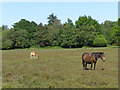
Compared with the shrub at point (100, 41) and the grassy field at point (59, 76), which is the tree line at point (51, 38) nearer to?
the shrub at point (100, 41)

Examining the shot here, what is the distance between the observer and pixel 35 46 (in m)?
87.1

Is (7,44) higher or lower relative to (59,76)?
higher

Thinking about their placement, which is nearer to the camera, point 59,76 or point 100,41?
point 59,76

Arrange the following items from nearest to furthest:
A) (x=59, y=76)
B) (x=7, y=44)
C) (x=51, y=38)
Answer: (x=59, y=76) → (x=7, y=44) → (x=51, y=38)

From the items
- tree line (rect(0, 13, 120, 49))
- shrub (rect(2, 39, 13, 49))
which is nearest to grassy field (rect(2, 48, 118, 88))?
shrub (rect(2, 39, 13, 49))

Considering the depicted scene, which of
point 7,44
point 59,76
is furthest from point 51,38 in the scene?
point 59,76

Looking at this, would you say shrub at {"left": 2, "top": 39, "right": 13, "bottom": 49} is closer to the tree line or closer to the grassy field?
the tree line

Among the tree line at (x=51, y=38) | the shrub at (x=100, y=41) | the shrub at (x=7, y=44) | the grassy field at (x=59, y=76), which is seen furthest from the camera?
the tree line at (x=51, y=38)

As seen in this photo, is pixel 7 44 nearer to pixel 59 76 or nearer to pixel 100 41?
pixel 100 41

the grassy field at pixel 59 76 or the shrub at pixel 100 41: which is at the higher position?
the shrub at pixel 100 41

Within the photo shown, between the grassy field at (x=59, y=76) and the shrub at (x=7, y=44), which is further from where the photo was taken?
the shrub at (x=7, y=44)

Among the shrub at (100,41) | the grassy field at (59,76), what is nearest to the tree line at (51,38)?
the shrub at (100,41)

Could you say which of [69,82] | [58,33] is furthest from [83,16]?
[69,82]

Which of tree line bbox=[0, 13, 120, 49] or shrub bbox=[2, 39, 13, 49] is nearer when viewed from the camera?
shrub bbox=[2, 39, 13, 49]
